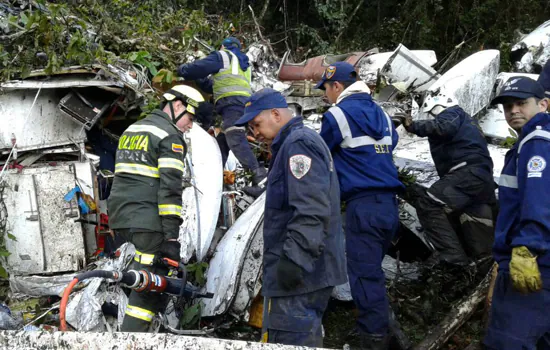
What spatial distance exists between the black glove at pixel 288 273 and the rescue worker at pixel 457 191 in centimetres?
221

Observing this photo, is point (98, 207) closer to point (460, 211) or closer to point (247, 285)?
point (247, 285)

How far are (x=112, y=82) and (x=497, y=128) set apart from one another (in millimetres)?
3923

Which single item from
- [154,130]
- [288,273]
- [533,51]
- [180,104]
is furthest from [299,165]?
[533,51]

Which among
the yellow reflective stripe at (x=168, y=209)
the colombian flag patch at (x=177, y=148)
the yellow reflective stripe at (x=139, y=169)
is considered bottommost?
the yellow reflective stripe at (x=168, y=209)

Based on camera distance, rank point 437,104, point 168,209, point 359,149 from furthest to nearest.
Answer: point 437,104 < point 359,149 < point 168,209

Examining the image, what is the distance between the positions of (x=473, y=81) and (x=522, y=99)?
3041 mm

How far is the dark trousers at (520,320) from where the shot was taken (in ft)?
9.00

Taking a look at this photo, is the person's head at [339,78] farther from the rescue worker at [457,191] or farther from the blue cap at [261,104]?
the blue cap at [261,104]

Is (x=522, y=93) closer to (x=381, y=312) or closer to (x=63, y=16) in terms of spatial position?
(x=381, y=312)

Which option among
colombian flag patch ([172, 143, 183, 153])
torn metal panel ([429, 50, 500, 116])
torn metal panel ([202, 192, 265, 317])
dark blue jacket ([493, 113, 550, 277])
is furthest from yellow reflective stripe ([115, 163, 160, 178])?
torn metal panel ([429, 50, 500, 116])

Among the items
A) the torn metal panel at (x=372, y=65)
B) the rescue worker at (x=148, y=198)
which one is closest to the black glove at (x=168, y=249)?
the rescue worker at (x=148, y=198)

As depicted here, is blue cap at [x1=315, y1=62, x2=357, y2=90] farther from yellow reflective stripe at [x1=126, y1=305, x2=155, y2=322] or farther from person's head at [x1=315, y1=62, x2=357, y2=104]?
yellow reflective stripe at [x1=126, y1=305, x2=155, y2=322]

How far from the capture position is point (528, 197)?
272 centimetres

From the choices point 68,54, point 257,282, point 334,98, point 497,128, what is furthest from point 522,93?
point 68,54
